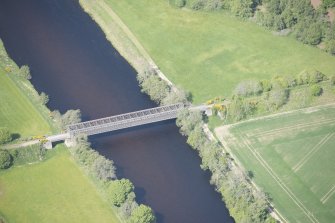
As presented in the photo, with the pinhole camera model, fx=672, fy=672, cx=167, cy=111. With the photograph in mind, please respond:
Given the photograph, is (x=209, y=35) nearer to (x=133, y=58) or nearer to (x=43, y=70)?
(x=133, y=58)

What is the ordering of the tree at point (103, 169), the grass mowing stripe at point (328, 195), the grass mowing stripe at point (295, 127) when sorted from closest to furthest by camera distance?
the tree at point (103, 169)
the grass mowing stripe at point (328, 195)
the grass mowing stripe at point (295, 127)

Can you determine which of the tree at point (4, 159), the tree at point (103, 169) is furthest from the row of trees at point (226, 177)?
the tree at point (4, 159)

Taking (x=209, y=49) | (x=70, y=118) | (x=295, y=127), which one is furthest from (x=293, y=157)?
(x=70, y=118)

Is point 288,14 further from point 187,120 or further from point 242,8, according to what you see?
point 187,120

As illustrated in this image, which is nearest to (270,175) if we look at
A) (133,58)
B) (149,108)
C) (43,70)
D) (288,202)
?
(288,202)

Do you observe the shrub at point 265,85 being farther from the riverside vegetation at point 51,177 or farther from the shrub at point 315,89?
the riverside vegetation at point 51,177

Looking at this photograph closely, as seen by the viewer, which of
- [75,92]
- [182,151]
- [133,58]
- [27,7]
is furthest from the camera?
[27,7]
